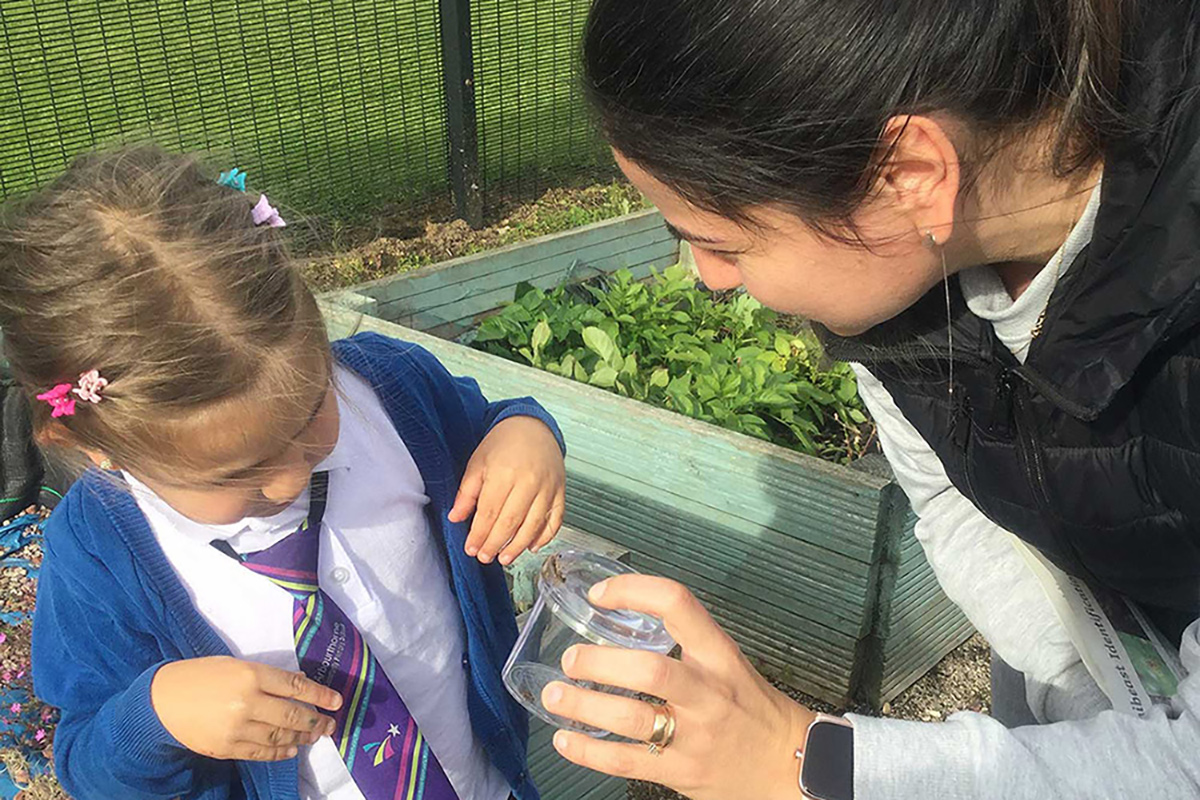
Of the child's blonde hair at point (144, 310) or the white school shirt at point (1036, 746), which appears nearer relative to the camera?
the white school shirt at point (1036, 746)

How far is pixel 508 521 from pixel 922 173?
72 centimetres

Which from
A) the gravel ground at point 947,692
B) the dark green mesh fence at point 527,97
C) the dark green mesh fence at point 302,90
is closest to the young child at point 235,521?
the gravel ground at point 947,692

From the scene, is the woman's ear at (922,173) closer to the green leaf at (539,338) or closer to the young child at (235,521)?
the young child at (235,521)

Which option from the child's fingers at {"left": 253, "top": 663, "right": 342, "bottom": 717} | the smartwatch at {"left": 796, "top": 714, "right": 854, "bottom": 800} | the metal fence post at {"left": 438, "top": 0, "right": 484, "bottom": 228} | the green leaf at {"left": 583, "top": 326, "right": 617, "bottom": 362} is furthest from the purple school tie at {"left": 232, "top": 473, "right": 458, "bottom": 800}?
the metal fence post at {"left": 438, "top": 0, "right": 484, "bottom": 228}

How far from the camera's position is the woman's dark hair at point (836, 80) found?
107cm

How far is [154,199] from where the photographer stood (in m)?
1.31

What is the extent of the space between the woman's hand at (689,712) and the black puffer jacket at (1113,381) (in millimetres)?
477

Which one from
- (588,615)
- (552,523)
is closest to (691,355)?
(552,523)

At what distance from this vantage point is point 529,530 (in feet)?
5.07

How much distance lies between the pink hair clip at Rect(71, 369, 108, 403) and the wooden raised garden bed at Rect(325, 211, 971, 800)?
121 cm

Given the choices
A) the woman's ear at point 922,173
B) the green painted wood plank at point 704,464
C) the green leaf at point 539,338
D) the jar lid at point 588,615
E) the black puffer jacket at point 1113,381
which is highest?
the woman's ear at point 922,173

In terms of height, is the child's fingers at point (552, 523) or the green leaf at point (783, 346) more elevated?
the child's fingers at point (552, 523)

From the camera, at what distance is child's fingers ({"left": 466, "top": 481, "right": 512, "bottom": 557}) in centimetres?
150

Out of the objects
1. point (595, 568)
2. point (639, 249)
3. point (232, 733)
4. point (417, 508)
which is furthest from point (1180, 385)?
point (639, 249)
